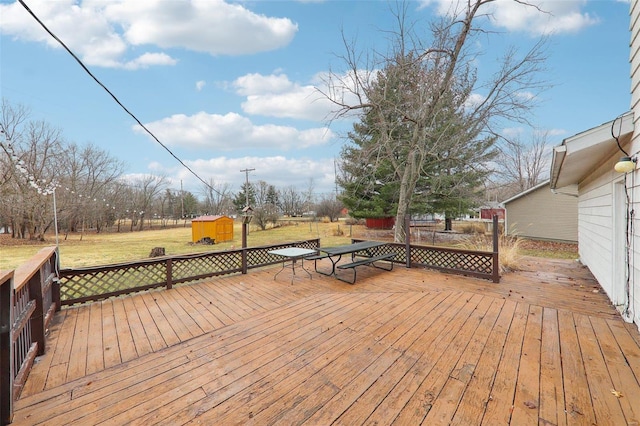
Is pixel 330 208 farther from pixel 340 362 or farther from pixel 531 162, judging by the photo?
pixel 340 362

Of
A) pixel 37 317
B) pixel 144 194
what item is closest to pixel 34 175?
pixel 144 194

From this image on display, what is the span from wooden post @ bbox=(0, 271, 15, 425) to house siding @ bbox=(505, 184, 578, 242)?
15170 millimetres

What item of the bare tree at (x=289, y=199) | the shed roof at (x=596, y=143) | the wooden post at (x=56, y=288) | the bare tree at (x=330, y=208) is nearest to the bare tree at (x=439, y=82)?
the shed roof at (x=596, y=143)

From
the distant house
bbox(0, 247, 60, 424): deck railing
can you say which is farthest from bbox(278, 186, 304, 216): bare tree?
bbox(0, 247, 60, 424): deck railing

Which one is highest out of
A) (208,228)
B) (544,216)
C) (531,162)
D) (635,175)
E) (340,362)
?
(531,162)

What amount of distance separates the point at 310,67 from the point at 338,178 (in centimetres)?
747

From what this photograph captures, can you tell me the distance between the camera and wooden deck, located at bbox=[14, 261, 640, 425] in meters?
1.80

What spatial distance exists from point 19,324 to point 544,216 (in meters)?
17.7

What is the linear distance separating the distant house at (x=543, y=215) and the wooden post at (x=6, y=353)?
15086 millimetres

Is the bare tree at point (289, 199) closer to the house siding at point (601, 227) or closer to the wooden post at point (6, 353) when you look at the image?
the house siding at point (601, 227)

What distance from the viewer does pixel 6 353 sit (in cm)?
173

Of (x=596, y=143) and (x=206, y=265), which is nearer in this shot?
(x=596, y=143)

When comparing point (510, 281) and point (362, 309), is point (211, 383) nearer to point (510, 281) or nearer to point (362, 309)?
point (362, 309)

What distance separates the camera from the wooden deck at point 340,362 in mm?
1799
